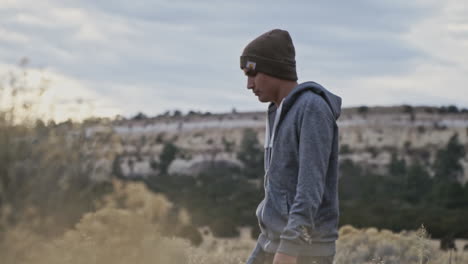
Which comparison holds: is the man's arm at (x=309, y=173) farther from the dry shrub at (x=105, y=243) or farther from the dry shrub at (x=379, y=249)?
the dry shrub at (x=379, y=249)

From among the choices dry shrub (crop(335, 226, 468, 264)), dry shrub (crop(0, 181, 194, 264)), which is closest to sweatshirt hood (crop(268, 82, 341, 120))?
dry shrub (crop(0, 181, 194, 264))

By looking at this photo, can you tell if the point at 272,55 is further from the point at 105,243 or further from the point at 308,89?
the point at 105,243

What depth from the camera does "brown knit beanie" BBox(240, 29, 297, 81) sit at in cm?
361

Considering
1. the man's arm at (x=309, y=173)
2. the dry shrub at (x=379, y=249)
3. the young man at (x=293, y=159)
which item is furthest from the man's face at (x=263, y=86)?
the dry shrub at (x=379, y=249)

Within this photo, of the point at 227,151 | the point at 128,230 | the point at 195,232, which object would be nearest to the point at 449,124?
the point at 227,151

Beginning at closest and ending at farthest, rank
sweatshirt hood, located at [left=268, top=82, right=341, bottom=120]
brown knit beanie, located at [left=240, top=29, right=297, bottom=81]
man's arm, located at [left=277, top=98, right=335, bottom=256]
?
man's arm, located at [left=277, top=98, right=335, bottom=256] → sweatshirt hood, located at [left=268, top=82, right=341, bottom=120] → brown knit beanie, located at [left=240, top=29, right=297, bottom=81]

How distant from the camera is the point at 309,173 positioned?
335 cm

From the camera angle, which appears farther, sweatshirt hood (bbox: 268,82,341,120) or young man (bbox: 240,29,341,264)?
sweatshirt hood (bbox: 268,82,341,120)

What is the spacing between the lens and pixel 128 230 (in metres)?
7.97

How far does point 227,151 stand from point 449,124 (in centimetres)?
1876

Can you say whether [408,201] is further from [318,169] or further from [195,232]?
[318,169]

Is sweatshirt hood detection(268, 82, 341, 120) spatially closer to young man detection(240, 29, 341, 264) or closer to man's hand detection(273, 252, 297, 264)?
young man detection(240, 29, 341, 264)

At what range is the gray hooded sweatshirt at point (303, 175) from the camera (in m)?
3.33

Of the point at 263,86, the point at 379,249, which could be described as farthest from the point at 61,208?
the point at 379,249
